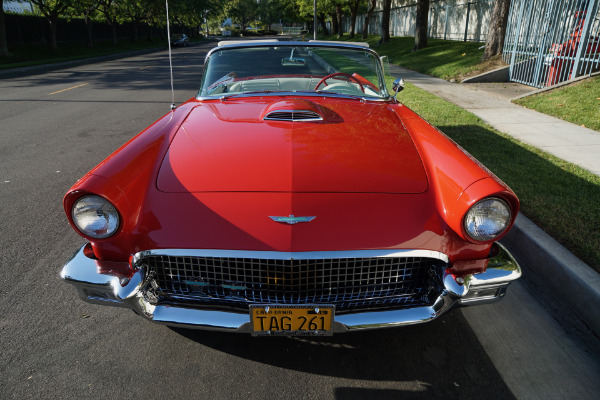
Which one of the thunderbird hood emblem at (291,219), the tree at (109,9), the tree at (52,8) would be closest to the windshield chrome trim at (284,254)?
the thunderbird hood emblem at (291,219)

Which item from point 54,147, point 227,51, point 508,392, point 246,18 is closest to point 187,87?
point 54,147

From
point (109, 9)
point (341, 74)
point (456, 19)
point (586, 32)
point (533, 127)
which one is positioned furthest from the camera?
point (109, 9)

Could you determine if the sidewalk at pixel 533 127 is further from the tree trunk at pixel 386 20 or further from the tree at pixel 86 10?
the tree at pixel 86 10

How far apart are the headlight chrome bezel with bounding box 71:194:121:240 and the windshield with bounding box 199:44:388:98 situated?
1626 mm

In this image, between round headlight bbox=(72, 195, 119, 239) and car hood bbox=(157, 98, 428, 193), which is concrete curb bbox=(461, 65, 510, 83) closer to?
car hood bbox=(157, 98, 428, 193)

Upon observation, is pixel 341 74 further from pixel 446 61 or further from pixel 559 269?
pixel 446 61

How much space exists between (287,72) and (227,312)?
2.50 metres

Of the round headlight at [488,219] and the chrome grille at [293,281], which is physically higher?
the round headlight at [488,219]

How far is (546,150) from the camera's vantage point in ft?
17.2

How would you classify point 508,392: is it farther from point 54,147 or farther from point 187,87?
point 187,87

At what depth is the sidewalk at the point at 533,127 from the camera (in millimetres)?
5117

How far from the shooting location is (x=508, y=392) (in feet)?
6.47

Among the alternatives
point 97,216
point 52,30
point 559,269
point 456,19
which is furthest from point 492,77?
point 52,30

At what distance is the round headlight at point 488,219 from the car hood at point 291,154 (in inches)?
10.5
